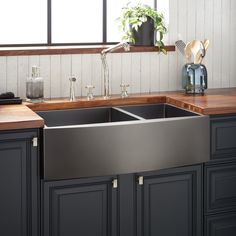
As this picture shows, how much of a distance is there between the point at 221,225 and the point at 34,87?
1.37 meters

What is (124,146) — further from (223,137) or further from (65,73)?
(65,73)

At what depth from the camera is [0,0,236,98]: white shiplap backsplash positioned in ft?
12.4

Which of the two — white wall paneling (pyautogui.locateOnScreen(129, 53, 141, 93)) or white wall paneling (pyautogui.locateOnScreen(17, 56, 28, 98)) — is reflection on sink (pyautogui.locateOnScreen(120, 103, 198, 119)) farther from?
white wall paneling (pyautogui.locateOnScreen(17, 56, 28, 98))

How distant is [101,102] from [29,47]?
23.7 inches

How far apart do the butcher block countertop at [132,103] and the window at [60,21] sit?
0.52 metres

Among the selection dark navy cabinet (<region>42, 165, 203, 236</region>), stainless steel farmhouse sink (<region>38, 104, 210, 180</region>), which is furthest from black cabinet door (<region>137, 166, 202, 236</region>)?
stainless steel farmhouse sink (<region>38, 104, 210, 180</region>)

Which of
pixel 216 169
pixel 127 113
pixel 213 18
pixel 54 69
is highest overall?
pixel 213 18

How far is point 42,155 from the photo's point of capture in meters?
3.07

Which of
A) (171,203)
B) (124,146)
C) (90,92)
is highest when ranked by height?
(90,92)

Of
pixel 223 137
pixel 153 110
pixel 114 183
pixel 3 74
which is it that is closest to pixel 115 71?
pixel 153 110

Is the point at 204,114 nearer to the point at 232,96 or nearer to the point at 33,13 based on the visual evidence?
the point at 232,96

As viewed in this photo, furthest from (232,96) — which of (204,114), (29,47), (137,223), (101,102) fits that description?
(29,47)

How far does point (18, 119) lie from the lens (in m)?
3.08

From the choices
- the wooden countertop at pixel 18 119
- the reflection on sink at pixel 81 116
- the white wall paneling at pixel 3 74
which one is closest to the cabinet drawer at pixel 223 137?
the reflection on sink at pixel 81 116
